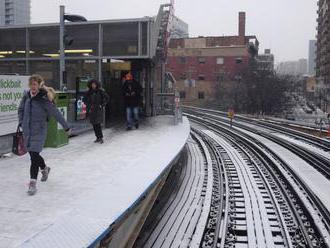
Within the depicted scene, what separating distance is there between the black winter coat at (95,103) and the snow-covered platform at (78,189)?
623mm

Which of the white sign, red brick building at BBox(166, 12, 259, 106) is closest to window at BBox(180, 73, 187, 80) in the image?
red brick building at BBox(166, 12, 259, 106)

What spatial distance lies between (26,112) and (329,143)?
46.7 ft

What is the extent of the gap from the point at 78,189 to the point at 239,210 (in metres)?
3.30

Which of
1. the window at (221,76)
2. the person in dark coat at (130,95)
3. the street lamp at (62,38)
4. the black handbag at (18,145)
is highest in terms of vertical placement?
the window at (221,76)

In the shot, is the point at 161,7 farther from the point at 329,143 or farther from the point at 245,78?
the point at 245,78

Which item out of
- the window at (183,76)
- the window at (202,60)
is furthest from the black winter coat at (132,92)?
the window at (183,76)

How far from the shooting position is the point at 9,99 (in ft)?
29.9

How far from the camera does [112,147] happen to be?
1044cm

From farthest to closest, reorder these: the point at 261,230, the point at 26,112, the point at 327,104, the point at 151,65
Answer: the point at 327,104, the point at 151,65, the point at 261,230, the point at 26,112

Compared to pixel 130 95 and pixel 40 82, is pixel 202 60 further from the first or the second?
pixel 40 82

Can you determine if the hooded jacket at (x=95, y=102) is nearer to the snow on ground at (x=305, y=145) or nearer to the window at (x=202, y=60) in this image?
the snow on ground at (x=305, y=145)

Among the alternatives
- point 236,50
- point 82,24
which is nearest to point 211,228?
point 82,24

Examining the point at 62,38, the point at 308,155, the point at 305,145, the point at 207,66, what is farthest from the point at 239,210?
the point at 207,66

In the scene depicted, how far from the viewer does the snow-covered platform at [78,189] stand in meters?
4.83
